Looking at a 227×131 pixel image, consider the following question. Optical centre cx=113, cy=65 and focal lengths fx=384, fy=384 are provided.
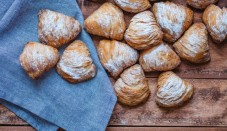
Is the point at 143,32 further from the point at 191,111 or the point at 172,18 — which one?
the point at 191,111

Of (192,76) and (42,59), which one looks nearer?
(42,59)

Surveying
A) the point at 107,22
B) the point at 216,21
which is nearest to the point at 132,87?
the point at 107,22

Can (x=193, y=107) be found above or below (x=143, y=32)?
below

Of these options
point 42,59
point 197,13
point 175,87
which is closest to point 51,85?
point 42,59

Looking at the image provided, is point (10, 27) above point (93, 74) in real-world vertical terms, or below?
above

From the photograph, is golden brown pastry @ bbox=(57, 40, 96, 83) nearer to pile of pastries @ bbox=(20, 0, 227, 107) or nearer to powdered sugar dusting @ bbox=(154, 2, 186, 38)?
pile of pastries @ bbox=(20, 0, 227, 107)

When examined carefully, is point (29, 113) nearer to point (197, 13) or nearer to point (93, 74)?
point (93, 74)


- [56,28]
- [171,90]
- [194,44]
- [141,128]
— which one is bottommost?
[141,128]
